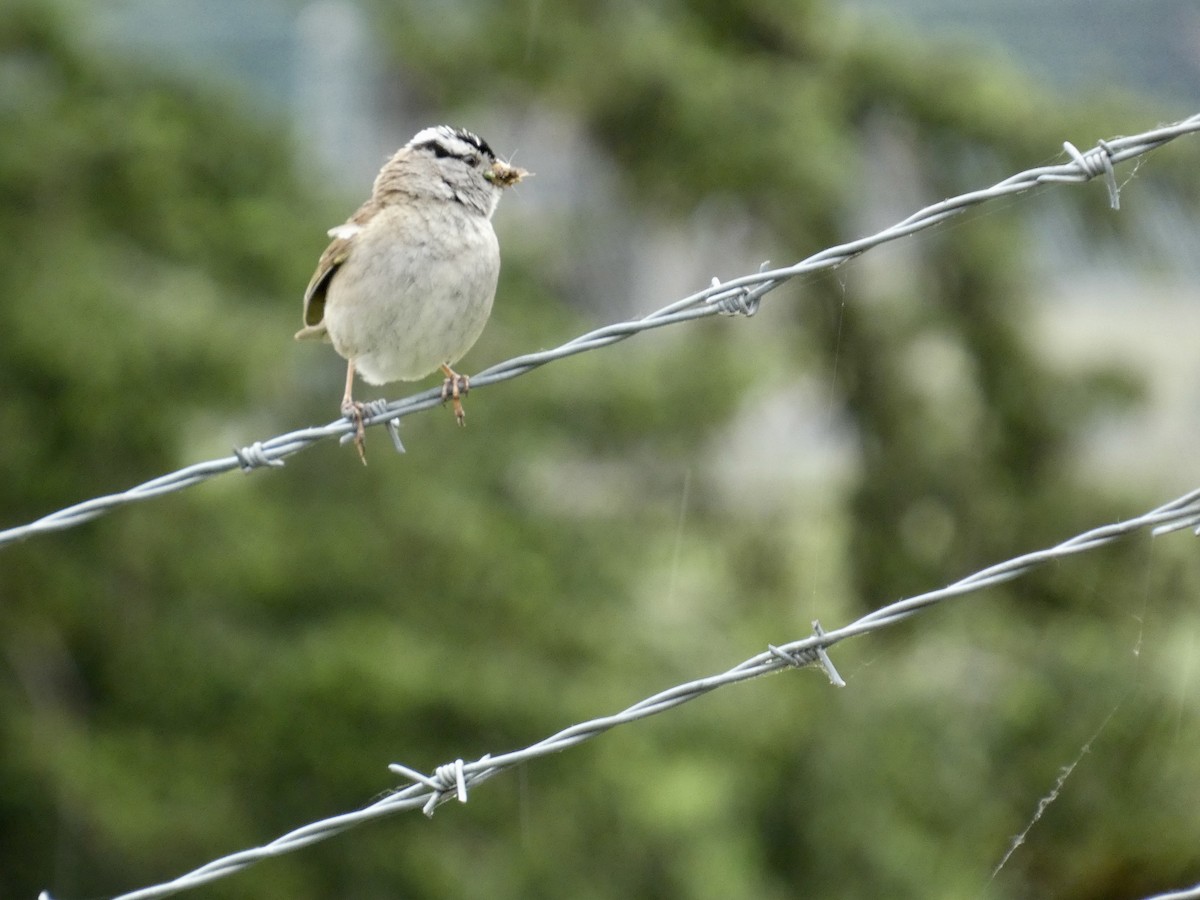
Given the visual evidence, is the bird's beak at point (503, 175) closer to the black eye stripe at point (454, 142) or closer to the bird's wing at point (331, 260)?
the black eye stripe at point (454, 142)

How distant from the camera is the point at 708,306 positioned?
337 cm

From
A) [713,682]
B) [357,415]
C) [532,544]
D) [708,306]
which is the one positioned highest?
[532,544]

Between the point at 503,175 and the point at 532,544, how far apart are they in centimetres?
489

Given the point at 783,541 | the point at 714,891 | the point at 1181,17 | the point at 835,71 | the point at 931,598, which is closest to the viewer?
the point at 931,598

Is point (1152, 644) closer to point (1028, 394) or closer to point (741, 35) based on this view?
point (1028, 394)

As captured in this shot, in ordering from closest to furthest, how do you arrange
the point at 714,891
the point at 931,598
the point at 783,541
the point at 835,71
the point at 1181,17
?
the point at 931,598 → the point at 714,891 → the point at 1181,17 → the point at 835,71 → the point at 783,541

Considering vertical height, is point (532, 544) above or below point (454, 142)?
above

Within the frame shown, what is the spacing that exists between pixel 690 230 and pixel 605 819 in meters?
4.03

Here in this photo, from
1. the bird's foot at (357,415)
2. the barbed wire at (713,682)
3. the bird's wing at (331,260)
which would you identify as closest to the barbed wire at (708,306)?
the bird's foot at (357,415)

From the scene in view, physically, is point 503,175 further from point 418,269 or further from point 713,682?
point 713,682

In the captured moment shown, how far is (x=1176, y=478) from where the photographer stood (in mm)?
10469

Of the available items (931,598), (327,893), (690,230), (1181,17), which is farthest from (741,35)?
(931,598)

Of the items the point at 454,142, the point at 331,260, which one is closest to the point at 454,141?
the point at 454,142

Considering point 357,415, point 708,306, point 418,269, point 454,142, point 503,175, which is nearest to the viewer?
point 708,306
